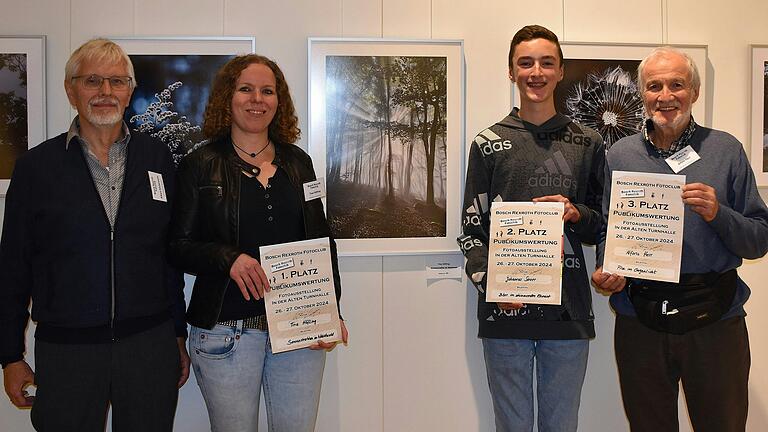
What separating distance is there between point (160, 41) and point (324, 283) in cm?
141

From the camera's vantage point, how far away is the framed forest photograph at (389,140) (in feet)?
9.16

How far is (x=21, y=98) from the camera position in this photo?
271 cm

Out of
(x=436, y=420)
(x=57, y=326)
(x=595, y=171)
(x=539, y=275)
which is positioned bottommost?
(x=436, y=420)

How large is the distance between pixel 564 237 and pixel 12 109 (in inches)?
97.8

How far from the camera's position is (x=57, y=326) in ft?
6.55

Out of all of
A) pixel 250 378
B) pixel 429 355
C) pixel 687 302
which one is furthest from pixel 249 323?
pixel 687 302

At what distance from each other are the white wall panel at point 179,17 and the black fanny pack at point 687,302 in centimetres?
218

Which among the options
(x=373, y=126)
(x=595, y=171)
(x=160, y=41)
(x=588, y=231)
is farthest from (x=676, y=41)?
(x=160, y=41)

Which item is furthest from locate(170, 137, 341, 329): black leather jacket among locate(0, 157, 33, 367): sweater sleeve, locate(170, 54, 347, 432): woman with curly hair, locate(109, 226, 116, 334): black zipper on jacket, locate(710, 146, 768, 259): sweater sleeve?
locate(710, 146, 768, 259): sweater sleeve

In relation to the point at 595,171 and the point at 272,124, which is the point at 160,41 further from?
the point at 595,171

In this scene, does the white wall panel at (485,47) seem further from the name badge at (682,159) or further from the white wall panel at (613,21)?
the name badge at (682,159)

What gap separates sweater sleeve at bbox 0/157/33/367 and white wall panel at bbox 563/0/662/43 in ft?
7.95

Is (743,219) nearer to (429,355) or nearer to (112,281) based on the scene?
(429,355)

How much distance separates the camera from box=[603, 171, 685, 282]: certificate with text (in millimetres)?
2070
